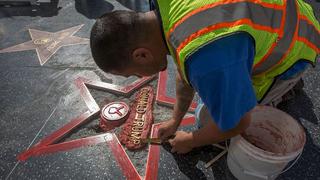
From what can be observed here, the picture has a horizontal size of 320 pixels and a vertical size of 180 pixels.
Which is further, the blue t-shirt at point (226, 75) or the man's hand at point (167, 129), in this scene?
the man's hand at point (167, 129)

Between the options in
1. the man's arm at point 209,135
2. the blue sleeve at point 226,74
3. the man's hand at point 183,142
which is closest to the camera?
the blue sleeve at point 226,74

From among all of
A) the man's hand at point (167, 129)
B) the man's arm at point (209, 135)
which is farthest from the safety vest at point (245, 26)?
the man's hand at point (167, 129)

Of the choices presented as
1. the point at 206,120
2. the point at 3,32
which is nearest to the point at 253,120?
the point at 206,120

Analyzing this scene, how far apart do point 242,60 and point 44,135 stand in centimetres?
219

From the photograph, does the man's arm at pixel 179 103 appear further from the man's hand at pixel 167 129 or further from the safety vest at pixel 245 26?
the safety vest at pixel 245 26

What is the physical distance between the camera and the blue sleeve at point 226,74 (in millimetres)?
1336

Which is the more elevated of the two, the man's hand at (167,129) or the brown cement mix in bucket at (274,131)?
the brown cement mix in bucket at (274,131)

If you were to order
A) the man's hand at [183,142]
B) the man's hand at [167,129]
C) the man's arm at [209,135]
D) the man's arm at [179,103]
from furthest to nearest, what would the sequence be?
the man's hand at [167,129], the man's arm at [179,103], the man's hand at [183,142], the man's arm at [209,135]

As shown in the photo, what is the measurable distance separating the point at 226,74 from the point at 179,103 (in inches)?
40.2

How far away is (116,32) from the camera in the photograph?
1565 mm

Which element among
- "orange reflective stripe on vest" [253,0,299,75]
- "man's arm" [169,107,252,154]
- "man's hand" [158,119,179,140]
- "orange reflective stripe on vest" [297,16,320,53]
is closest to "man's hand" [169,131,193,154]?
"man's arm" [169,107,252,154]

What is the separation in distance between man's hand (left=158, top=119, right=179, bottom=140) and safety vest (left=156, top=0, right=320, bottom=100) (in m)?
0.87

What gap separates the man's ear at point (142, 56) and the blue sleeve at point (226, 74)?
0.94ft

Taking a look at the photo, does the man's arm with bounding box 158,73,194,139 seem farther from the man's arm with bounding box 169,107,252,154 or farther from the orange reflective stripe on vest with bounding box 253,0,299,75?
the orange reflective stripe on vest with bounding box 253,0,299,75
